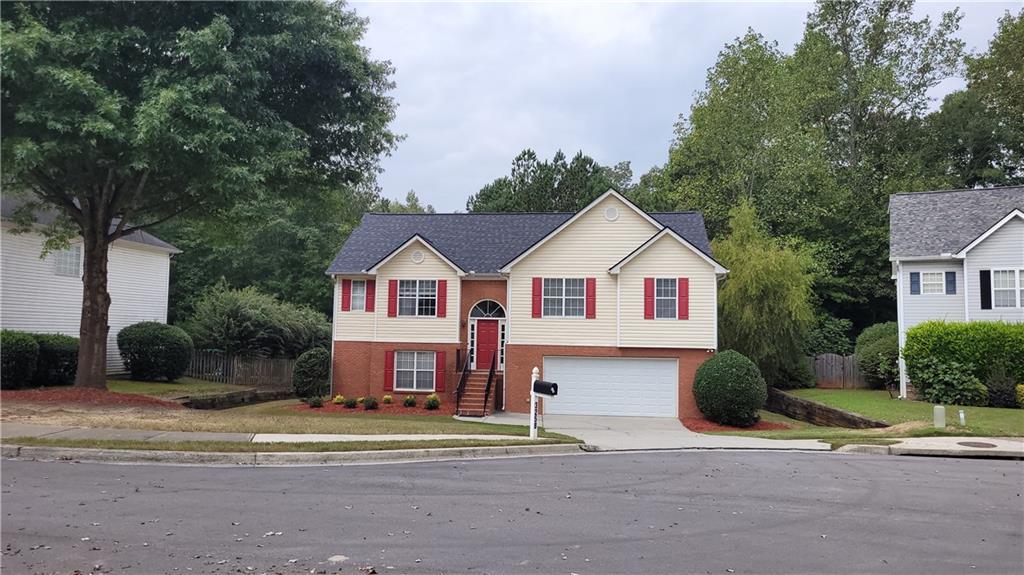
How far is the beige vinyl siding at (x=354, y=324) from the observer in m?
24.7

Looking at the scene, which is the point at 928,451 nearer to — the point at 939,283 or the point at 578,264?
the point at 578,264

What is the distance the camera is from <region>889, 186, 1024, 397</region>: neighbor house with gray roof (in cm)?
2327

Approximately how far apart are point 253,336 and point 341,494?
85.7 feet

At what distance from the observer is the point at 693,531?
682cm

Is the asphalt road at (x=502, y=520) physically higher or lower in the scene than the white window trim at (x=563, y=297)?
lower

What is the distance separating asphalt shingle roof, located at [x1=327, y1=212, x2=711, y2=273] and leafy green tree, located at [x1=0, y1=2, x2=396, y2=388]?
16.3ft

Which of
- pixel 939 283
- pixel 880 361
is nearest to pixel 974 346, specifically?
pixel 939 283

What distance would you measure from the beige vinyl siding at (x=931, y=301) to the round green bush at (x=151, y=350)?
2877cm

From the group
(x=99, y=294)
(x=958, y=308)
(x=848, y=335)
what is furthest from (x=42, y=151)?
(x=848, y=335)

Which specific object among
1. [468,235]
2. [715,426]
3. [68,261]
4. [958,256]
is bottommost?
[715,426]

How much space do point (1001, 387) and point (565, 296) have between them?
1393 centimetres

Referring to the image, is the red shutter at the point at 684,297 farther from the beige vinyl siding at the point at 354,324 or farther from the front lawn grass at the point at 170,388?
the front lawn grass at the point at 170,388

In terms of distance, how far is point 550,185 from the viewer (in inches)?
1554

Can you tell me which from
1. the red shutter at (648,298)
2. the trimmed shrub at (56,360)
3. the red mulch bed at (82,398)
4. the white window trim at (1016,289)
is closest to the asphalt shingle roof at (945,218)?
the white window trim at (1016,289)
